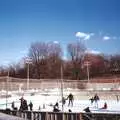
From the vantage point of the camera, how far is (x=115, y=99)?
47156 mm

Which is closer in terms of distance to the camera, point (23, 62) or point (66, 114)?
point (66, 114)

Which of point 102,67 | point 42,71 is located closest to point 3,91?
point 42,71

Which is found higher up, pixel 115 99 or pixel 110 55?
pixel 110 55

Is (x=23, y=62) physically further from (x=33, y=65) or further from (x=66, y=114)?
(x=66, y=114)

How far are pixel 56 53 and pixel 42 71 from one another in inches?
359

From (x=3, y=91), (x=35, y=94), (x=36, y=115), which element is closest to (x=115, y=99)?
(x=35, y=94)

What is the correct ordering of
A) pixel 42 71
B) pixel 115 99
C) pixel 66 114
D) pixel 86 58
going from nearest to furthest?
pixel 66 114
pixel 115 99
pixel 42 71
pixel 86 58

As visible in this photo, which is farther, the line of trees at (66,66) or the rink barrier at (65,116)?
the line of trees at (66,66)

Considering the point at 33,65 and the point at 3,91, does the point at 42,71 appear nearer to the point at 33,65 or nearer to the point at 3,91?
the point at 33,65

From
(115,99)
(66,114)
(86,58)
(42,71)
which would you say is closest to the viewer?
(66,114)

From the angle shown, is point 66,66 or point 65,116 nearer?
point 65,116

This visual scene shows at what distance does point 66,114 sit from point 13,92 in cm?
2814

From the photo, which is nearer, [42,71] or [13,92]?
[13,92]

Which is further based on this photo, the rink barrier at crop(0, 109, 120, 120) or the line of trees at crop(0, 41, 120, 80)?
the line of trees at crop(0, 41, 120, 80)
